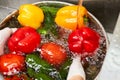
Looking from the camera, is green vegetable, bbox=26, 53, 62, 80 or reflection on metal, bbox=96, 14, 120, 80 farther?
green vegetable, bbox=26, 53, 62, 80

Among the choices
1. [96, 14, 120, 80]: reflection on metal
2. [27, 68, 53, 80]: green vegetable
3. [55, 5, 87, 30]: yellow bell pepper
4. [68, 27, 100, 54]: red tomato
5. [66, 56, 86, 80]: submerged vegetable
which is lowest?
[27, 68, 53, 80]: green vegetable

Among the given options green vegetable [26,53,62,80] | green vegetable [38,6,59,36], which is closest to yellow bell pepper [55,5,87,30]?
green vegetable [38,6,59,36]

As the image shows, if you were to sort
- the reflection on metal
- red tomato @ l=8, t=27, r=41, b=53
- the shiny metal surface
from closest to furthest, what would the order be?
the reflection on metal
red tomato @ l=8, t=27, r=41, b=53
the shiny metal surface

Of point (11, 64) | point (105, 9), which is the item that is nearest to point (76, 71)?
point (11, 64)

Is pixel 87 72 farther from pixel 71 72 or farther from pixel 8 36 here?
pixel 8 36

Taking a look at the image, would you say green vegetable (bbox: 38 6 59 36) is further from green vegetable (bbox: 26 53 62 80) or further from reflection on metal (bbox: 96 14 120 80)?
reflection on metal (bbox: 96 14 120 80)

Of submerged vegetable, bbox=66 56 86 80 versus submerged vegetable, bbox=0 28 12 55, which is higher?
submerged vegetable, bbox=0 28 12 55

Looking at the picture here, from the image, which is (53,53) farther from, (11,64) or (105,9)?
(105,9)

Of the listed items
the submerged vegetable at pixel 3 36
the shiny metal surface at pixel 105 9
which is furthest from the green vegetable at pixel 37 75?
the shiny metal surface at pixel 105 9
